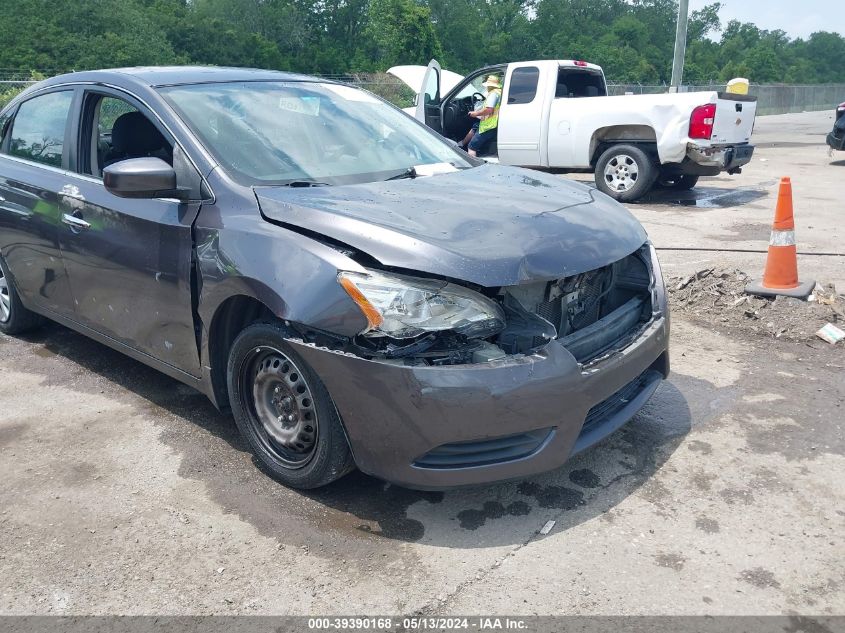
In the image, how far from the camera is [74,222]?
4.13 meters

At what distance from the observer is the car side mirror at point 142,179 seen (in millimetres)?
3385

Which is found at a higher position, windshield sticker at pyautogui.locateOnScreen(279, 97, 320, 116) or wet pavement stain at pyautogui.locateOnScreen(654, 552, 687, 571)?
windshield sticker at pyautogui.locateOnScreen(279, 97, 320, 116)

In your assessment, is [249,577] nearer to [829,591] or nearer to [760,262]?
[829,591]

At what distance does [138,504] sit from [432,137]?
2.63 m

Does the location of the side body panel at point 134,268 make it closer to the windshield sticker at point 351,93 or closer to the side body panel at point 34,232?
the side body panel at point 34,232

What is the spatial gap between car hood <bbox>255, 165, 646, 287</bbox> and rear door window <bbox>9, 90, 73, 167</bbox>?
186 cm

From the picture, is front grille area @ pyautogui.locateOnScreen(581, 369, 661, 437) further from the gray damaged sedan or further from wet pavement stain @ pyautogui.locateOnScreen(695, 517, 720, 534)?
wet pavement stain @ pyautogui.locateOnScreen(695, 517, 720, 534)

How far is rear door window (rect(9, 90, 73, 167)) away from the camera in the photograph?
14.7 ft

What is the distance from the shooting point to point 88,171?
13.9ft

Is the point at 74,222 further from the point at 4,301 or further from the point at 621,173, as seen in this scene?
the point at 621,173

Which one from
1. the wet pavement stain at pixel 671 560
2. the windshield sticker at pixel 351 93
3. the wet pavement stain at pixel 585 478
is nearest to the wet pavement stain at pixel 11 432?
the windshield sticker at pixel 351 93

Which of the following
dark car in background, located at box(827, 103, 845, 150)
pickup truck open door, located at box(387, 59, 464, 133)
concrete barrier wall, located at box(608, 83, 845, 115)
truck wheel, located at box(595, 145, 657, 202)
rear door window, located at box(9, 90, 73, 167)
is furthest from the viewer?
concrete barrier wall, located at box(608, 83, 845, 115)

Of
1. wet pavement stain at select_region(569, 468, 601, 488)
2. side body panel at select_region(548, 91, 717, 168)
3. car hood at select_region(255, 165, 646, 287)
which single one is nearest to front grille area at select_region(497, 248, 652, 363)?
car hood at select_region(255, 165, 646, 287)

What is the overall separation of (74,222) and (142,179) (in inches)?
38.8
